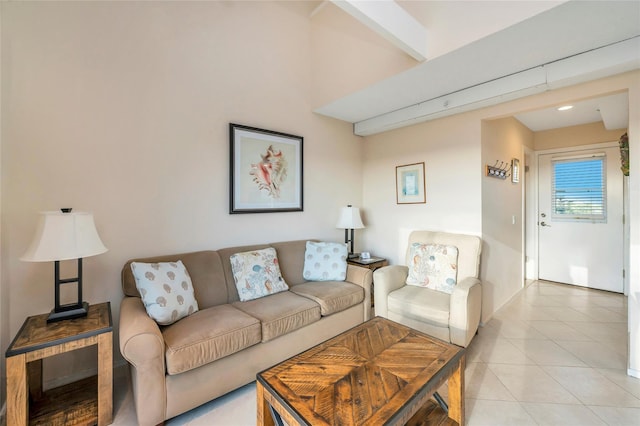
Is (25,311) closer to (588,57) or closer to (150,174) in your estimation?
(150,174)

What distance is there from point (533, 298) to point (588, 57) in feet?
9.64

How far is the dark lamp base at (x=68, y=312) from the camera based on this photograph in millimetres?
1559

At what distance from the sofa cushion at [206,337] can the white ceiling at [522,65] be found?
2.26 metres

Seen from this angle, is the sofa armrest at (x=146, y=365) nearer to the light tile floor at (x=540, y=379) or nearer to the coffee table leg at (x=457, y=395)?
the light tile floor at (x=540, y=379)

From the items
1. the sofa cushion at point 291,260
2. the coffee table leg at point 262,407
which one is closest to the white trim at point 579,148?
the sofa cushion at point 291,260

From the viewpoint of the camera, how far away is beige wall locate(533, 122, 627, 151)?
146 inches

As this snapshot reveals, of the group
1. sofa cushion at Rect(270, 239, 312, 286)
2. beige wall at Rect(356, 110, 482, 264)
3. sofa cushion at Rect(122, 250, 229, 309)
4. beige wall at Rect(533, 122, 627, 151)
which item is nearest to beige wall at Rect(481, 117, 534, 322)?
beige wall at Rect(356, 110, 482, 264)

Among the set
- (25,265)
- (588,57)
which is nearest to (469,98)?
(588,57)

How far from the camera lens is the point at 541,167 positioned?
4293mm

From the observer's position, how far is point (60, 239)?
4.84 feet

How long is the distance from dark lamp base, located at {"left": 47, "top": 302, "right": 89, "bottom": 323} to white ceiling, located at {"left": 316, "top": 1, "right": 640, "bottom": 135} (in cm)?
271

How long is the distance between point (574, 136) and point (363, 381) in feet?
15.9

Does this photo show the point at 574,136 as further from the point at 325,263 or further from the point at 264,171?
the point at 264,171

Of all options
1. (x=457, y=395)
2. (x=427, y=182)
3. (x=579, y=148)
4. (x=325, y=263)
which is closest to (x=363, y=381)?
(x=457, y=395)
